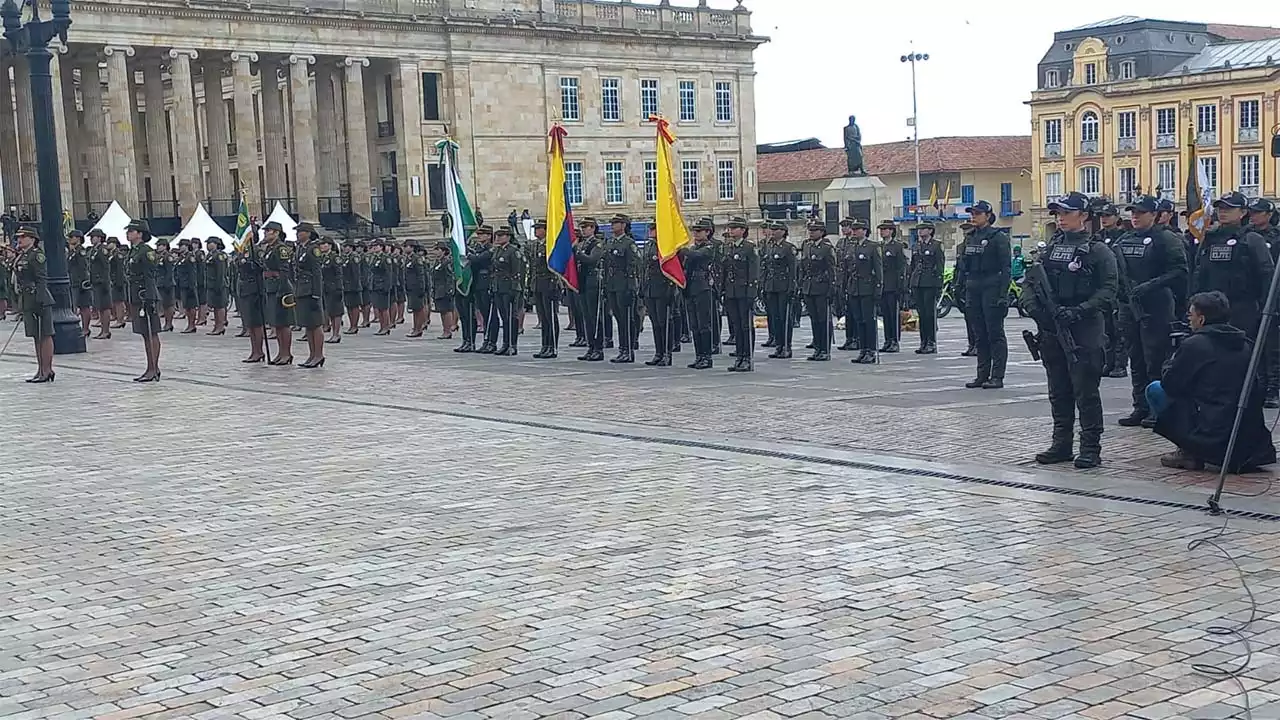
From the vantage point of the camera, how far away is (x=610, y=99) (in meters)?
68.8

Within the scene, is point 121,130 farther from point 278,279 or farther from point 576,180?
point 278,279

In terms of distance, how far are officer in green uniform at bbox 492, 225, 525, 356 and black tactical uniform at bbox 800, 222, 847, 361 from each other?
395 centimetres

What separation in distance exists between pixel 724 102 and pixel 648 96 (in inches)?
183

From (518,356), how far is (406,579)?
14.3 m

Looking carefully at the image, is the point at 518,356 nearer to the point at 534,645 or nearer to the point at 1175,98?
the point at 534,645

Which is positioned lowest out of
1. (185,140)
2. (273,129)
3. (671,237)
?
(671,237)

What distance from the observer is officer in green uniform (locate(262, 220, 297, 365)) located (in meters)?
19.2

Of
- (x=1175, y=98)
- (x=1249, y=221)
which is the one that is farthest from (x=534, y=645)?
(x=1175, y=98)

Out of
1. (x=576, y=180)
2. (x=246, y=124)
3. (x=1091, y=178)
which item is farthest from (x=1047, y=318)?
(x=1091, y=178)

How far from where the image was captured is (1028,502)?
352 inches

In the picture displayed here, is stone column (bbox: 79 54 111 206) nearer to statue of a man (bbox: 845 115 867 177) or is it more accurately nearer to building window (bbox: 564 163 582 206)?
building window (bbox: 564 163 582 206)

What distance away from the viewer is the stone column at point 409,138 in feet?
206

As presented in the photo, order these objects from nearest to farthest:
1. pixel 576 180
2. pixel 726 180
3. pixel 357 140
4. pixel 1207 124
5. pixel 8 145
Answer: pixel 8 145 < pixel 357 140 < pixel 576 180 < pixel 726 180 < pixel 1207 124

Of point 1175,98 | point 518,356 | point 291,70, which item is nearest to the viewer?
point 518,356
